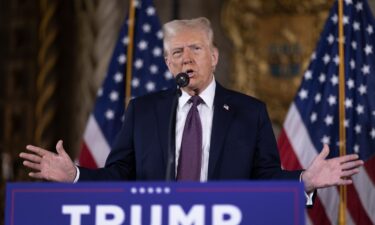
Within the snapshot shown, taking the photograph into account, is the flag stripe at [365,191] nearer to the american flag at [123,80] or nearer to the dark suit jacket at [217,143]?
the dark suit jacket at [217,143]

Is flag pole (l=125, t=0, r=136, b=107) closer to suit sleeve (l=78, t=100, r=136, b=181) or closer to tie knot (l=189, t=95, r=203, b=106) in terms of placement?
suit sleeve (l=78, t=100, r=136, b=181)

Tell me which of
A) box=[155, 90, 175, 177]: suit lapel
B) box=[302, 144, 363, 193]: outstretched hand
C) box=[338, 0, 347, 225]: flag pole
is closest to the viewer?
box=[302, 144, 363, 193]: outstretched hand

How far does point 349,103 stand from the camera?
4.62 meters

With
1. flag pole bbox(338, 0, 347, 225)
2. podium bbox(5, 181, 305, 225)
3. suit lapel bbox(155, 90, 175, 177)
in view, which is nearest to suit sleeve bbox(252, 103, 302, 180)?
suit lapel bbox(155, 90, 175, 177)

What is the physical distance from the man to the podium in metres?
0.61

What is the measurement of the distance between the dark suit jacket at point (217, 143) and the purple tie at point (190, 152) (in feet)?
0.20

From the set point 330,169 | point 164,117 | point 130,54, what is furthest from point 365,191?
point 130,54

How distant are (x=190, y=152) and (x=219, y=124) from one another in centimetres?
21

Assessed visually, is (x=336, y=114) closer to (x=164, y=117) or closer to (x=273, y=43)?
(x=164, y=117)

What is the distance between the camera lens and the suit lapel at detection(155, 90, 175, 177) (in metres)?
3.34

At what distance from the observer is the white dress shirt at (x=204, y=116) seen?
10.8 feet

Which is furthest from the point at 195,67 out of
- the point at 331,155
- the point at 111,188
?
the point at 331,155

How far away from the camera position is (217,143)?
329cm

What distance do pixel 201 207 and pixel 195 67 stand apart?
40.9 inches
